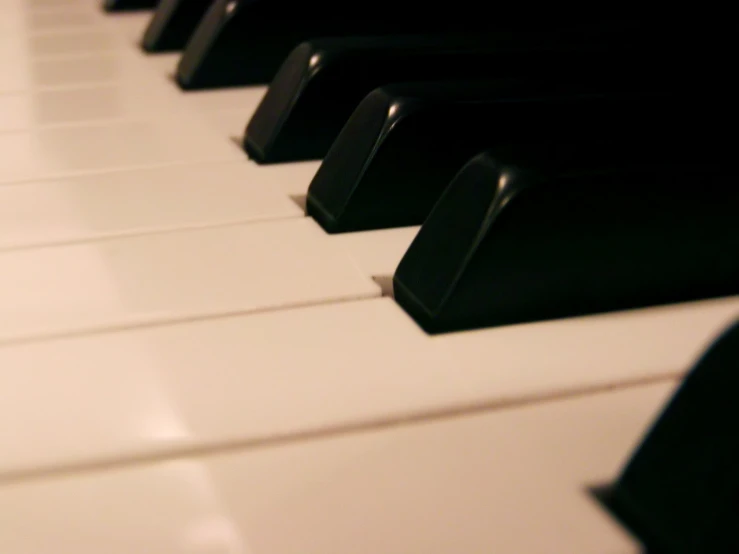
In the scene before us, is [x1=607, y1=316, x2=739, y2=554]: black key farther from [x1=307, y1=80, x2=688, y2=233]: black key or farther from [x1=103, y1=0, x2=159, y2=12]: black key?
[x1=103, y1=0, x2=159, y2=12]: black key

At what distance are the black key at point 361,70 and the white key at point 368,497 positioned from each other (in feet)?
1.40

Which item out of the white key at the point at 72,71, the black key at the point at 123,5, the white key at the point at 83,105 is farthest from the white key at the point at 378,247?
the black key at the point at 123,5

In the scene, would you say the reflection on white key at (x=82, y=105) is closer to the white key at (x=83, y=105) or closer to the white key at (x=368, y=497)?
the white key at (x=83, y=105)

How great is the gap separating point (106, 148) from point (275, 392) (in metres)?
0.45

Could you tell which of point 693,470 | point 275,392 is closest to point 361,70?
point 275,392

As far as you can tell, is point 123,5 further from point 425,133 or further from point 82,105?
point 425,133

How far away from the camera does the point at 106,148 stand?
858mm

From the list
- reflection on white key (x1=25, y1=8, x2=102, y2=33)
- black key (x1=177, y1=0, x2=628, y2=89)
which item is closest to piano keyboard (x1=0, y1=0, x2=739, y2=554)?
black key (x1=177, y1=0, x2=628, y2=89)

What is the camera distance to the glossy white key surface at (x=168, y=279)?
0.56 metres

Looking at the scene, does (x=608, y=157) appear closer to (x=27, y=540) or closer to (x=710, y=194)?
(x=710, y=194)

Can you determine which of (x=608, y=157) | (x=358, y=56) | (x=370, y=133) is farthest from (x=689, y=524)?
(x=358, y=56)

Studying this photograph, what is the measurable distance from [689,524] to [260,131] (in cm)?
57

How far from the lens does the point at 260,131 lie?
2.77 feet

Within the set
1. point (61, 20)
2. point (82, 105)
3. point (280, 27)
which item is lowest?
point (61, 20)
